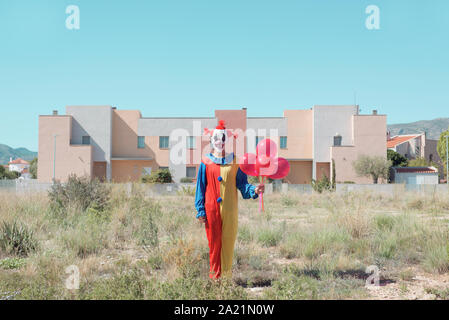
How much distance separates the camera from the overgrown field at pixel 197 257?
450 cm

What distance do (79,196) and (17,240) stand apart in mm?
3739

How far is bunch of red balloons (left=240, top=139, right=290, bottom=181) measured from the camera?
4.90 m

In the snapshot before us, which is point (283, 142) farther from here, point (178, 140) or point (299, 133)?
point (178, 140)

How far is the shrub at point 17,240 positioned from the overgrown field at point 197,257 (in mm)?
19

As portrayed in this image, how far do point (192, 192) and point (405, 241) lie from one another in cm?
1499

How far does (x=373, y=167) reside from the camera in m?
38.0

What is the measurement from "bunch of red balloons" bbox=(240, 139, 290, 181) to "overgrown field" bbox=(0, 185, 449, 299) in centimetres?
143

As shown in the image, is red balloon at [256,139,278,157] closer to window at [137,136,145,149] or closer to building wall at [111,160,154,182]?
building wall at [111,160,154,182]

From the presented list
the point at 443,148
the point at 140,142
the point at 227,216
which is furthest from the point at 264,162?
the point at 443,148

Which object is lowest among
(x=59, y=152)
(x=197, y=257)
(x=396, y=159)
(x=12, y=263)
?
(x=12, y=263)

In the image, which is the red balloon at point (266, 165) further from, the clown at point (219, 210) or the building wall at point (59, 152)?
the building wall at point (59, 152)

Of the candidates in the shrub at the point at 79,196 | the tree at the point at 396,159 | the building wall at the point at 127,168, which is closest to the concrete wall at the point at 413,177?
the tree at the point at 396,159

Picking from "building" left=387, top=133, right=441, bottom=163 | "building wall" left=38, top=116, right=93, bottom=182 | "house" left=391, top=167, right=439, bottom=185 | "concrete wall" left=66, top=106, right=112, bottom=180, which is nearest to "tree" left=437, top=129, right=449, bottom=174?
"house" left=391, top=167, right=439, bottom=185
